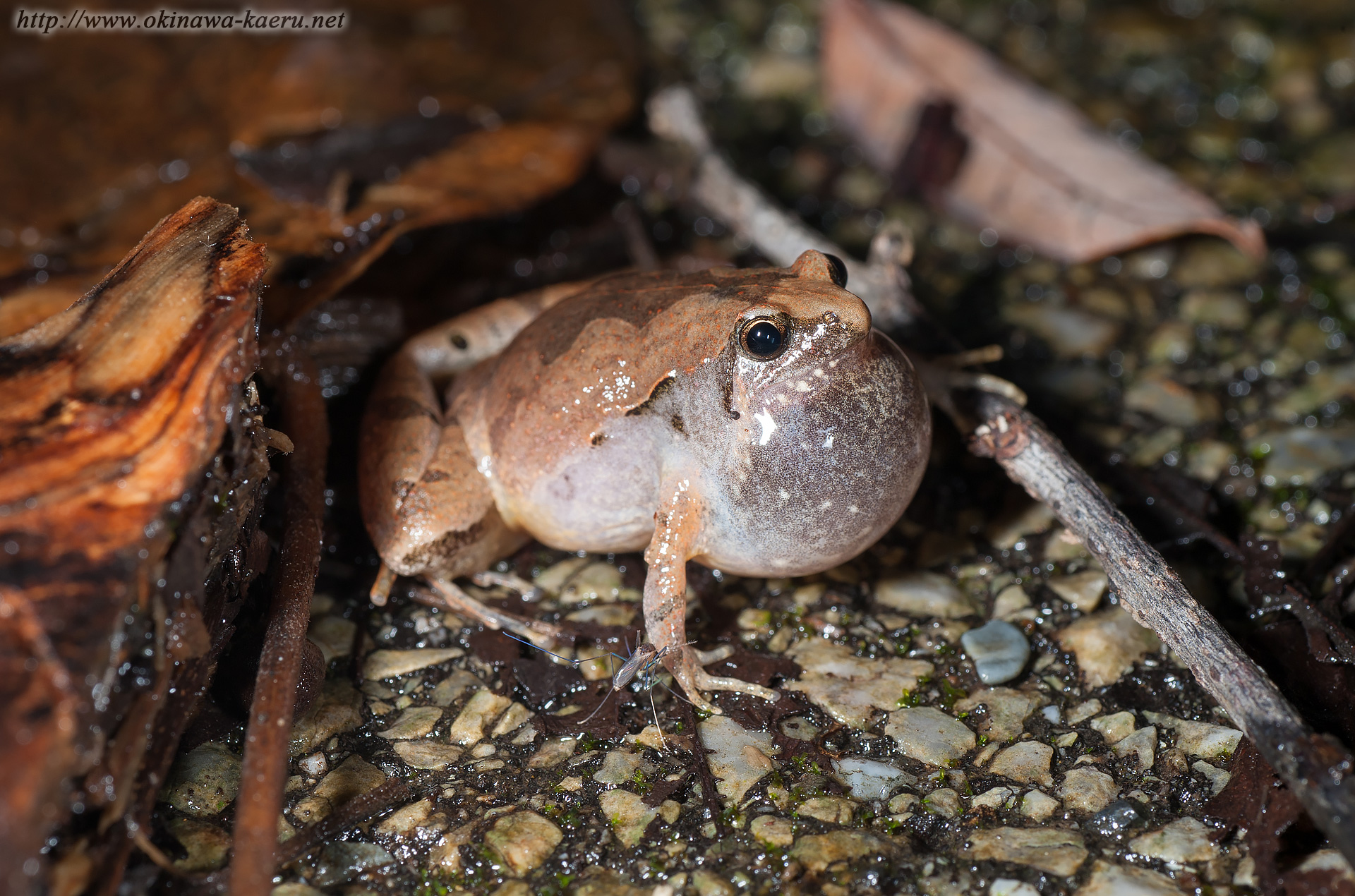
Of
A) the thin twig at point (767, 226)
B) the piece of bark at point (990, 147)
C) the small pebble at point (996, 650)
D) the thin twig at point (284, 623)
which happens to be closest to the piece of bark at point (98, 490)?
the thin twig at point (284, 623)

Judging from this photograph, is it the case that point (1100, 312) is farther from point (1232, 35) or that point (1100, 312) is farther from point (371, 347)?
point (371, 347)

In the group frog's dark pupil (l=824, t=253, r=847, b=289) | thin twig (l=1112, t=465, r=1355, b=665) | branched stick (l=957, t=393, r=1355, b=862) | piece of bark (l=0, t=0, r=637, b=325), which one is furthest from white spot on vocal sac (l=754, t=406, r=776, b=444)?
piece of bark (l=0, t=0, r=637, b=325)

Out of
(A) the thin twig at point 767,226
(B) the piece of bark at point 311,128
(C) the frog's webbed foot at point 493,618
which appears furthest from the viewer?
(B) the piece of bark at point 311,128

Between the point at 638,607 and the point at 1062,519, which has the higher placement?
the point at 1062,519

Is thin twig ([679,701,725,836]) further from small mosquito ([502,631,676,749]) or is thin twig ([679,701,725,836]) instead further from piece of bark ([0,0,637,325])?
piece of bark ([0,0,637,325])

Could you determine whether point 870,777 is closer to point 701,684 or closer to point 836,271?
point 701,684

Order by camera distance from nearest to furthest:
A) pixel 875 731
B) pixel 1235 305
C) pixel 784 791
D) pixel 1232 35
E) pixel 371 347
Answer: pixel 784 791 < pixel 875 731 < pixel 371 347 < pixel 1235 305 < pixel 1232 35

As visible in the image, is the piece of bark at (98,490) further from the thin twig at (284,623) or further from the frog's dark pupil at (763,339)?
the frog's dark pupil at (763,339)

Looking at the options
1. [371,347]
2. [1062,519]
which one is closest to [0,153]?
[371,347]
